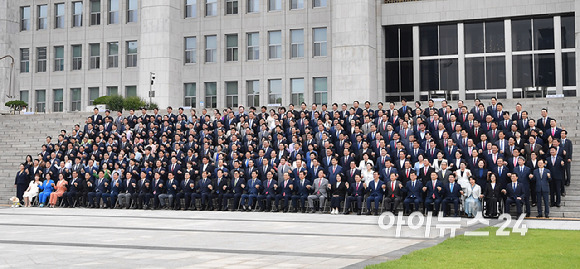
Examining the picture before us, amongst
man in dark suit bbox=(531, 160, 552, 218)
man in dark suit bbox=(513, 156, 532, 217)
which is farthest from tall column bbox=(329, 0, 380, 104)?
man in dark suit bbox=(531, 160, 552, 218)

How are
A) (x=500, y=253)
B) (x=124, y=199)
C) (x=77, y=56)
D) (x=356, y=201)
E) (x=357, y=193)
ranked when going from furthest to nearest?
(x=77, y=56) → (x=124, y=199) → (x=356, y=201) → (x=357, y=193) → (x=500, y=253)

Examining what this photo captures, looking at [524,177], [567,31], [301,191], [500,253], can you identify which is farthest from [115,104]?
[500,253]

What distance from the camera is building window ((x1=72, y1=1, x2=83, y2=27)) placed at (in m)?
51.9

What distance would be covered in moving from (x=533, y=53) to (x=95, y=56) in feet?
101

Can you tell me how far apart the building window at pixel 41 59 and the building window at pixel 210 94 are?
1367cm

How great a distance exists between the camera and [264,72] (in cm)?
4709

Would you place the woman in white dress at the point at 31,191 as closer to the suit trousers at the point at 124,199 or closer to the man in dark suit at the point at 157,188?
the suit trousers at the point at 124,199

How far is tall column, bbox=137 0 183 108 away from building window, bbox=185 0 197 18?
110 centimetres

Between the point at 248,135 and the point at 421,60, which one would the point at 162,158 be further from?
the point at 421,60

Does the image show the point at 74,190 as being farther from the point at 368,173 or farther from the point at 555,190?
the point at 555,190

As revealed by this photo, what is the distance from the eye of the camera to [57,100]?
5266 cm

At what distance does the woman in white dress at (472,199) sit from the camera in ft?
64.1

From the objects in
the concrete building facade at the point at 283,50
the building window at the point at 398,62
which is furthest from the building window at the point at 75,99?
the building window at the point at 398,62

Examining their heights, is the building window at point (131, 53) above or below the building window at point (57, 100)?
above
